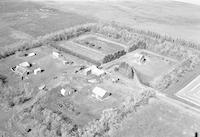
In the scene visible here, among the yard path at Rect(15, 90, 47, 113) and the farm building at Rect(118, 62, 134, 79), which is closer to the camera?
the yard path at Rect(15, 90, 47, 113)

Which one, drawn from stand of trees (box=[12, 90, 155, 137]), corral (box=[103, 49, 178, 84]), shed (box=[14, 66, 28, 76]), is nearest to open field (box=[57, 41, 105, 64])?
corral (box=[103, 49, 178, 84])

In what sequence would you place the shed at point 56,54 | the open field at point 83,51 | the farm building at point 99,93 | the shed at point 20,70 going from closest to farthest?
the farm building at point 99,93, the shed at point 20,70, the open field at point 83,51, the shed at point 56,54

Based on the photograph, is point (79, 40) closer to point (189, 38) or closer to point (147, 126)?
point (189, 38)

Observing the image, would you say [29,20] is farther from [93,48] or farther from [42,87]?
[42,87]

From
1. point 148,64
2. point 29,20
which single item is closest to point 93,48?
point 148,64

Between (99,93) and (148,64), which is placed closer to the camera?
(99,93)

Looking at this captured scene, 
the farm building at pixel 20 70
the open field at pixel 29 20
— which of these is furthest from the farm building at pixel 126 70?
the open field at pixel 29 20

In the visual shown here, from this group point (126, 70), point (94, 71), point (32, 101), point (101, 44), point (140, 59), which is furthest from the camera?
point (101, 44)

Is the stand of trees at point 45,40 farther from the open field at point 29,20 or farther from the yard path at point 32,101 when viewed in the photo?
the yard path at point 32,101

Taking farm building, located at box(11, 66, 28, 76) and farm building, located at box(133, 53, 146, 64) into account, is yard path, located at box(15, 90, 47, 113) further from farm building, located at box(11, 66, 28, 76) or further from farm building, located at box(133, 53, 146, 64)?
farm building, located at box(133, 53, 146, 64)
